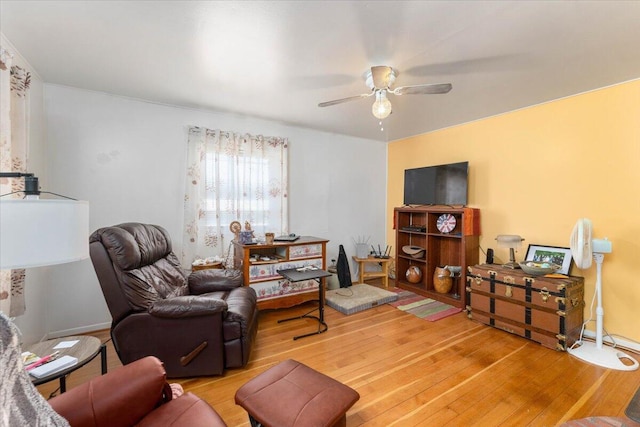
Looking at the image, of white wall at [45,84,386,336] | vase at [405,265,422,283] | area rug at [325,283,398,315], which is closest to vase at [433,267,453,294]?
vase at [405,265,422,283]

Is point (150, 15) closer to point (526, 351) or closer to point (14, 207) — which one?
point (14, 207)

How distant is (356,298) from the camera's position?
145 inches

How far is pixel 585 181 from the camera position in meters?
2.79

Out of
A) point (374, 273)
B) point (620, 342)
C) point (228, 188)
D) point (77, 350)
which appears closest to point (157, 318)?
point (77, 350)

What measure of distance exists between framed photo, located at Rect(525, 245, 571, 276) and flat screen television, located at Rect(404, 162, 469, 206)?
0.91 meters

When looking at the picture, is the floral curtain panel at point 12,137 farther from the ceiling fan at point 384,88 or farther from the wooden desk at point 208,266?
the ceiling fan at point 384,88

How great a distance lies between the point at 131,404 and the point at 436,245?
3.94m

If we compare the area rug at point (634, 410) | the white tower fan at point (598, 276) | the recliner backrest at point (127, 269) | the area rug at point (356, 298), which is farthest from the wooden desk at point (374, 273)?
the area rug at point (634, 410)

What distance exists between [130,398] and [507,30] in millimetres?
2910

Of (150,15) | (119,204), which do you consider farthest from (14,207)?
(119,204)

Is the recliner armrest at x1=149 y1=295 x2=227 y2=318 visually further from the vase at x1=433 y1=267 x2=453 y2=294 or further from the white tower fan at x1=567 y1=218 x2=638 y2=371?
the white tower fan at x1=567 y1=218 x2=638 y2=371

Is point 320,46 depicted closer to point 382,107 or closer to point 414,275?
point 382,107

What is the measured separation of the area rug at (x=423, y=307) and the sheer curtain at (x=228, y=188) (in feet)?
6.30

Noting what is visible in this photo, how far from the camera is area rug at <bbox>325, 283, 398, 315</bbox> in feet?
11.3
